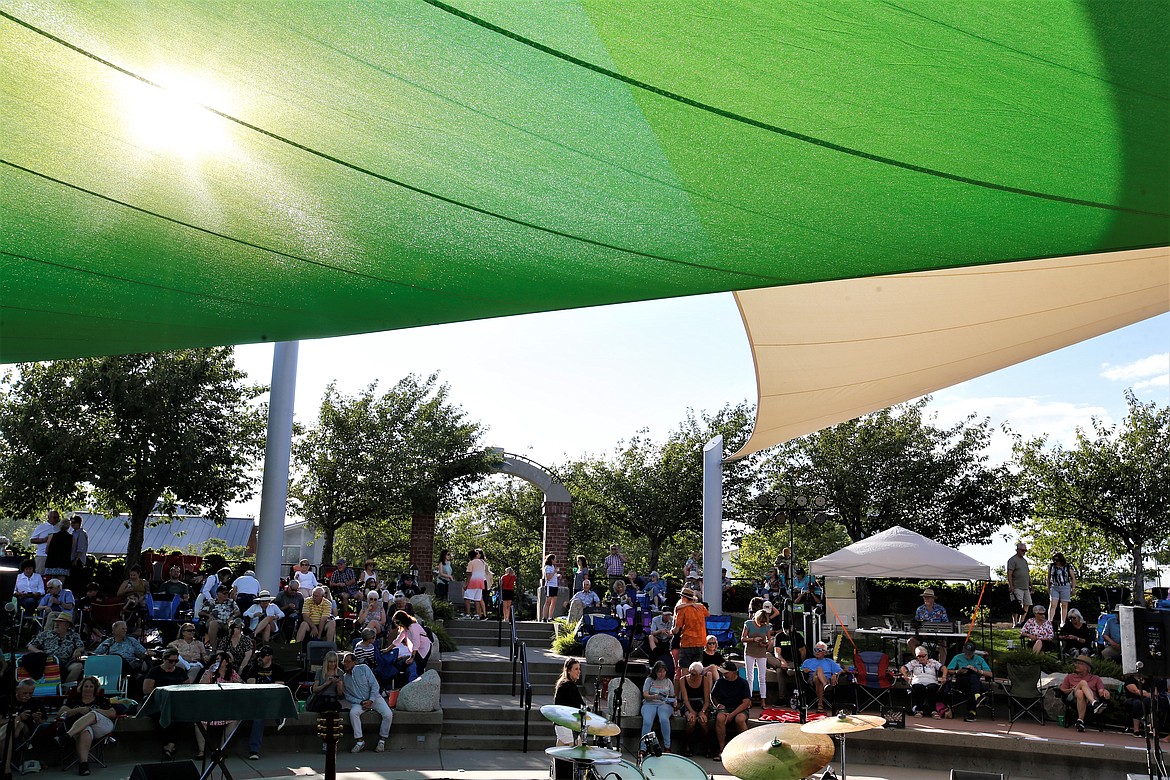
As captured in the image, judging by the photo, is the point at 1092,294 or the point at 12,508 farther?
the point at 12,508

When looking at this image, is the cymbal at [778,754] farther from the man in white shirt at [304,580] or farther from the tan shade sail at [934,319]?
the man in white shirt at [304,580]

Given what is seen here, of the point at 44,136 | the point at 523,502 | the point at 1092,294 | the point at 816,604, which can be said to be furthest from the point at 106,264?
the point at 523,502

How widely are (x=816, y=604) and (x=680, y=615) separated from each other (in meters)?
4.04

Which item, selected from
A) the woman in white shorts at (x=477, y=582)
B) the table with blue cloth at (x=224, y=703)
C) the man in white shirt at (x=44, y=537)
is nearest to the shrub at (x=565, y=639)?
the woman in white shorts at (x=477, y=582)

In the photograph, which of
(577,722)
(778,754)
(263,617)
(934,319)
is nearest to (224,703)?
(577,722)

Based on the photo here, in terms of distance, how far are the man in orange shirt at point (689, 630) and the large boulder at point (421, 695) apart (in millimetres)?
3320

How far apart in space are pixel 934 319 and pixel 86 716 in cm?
846

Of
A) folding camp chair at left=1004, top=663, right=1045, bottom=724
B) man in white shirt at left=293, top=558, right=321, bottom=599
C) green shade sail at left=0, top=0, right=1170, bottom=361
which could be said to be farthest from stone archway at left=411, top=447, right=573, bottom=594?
green shade sail at left=0, top=0, right=1170, bottom=361

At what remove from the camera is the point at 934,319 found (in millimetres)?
6328

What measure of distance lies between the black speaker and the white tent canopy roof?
9481 mm

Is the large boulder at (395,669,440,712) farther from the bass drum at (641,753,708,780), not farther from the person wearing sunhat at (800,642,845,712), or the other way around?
the person wearing sunhat at (800,642,845,712)

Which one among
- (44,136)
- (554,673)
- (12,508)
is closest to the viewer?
(44,136)

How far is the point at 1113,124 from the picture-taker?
2070 mm

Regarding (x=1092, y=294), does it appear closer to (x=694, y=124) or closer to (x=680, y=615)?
(x=694, y=124)
